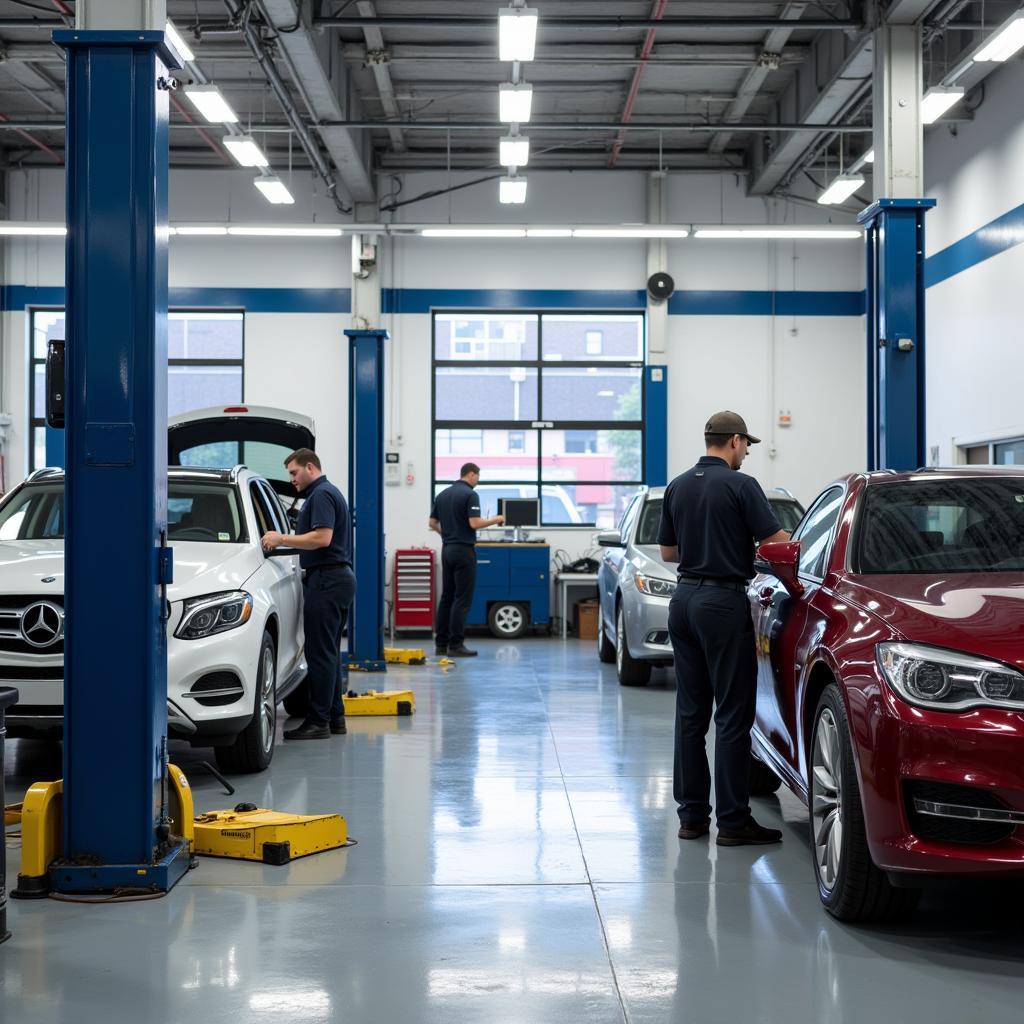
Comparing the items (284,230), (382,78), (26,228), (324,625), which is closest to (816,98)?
(382,78)

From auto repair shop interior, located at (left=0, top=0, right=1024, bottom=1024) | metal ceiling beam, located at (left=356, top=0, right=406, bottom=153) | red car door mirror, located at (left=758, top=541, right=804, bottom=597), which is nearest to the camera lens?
auto repair shop interior, located at (left=0, top=0, right=1024, bottom=1024)

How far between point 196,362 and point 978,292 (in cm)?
994

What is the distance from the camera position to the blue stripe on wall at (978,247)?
481 inches

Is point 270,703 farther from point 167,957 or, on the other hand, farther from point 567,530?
point 567,530

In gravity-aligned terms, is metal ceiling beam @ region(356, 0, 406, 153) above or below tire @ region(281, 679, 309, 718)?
above

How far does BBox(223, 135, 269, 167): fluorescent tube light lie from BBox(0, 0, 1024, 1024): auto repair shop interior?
2.18 ft

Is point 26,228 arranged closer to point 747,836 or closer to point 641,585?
point 641,585

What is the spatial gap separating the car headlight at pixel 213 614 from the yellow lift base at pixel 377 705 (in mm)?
2695

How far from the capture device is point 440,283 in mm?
16938

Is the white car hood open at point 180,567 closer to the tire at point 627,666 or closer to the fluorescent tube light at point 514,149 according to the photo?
the tire at point 627,666

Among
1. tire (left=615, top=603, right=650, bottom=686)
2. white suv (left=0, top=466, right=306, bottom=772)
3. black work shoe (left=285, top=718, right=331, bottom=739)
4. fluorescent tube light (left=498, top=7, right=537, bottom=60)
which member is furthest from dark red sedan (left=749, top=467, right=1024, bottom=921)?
fluorescent tube light (left=498, top=7, right=537, bottom=60)

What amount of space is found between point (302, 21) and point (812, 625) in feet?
26.8

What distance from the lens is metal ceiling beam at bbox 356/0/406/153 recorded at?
12023mm

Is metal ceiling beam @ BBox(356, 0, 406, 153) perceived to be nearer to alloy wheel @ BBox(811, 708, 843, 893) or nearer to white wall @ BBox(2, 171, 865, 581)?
white wall @ BBox(2, 171, 865, 581)
